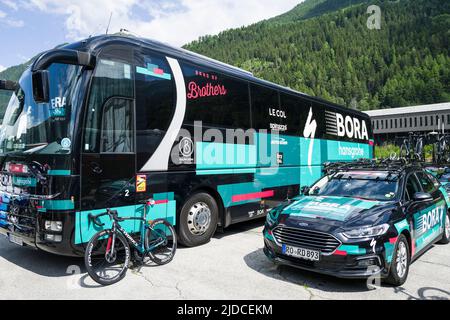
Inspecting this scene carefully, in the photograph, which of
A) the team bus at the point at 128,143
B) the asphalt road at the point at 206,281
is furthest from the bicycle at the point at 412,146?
the asphalt road at the point at 206,281

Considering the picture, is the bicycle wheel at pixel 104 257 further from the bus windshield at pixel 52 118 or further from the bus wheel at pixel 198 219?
the bus wheel at pixel 198 219

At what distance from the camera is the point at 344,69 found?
14512cm

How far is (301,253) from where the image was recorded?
4816 millimetres

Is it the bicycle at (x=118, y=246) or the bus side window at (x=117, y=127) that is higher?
the bus side window at (x=117, y=127)

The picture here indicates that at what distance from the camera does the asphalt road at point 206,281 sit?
4.52 metres

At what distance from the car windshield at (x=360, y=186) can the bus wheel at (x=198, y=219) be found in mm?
1972

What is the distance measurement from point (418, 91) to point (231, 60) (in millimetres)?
75167

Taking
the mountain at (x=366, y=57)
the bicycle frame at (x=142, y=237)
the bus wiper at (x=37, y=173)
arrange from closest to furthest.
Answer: the bus wiper at (x=37, y=173), the bicycle frame at (x=142, y=237), the mountain at (x=366, y=57)

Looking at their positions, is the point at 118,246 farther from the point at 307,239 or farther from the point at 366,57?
the point at 366,57

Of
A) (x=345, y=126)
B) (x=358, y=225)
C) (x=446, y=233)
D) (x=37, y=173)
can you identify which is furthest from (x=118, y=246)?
(x=345, y=126)

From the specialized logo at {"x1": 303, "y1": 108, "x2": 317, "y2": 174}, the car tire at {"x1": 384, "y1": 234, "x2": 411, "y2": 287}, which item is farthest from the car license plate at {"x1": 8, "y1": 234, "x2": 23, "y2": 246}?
the specialized logo at {"x1": 303, "y1": 108, "x2": 317, "y2": 174}


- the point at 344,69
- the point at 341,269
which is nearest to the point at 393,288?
the point at 341,269

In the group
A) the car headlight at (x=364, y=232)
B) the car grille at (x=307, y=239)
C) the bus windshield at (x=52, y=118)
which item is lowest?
the car grille at (x=307, y=239)
